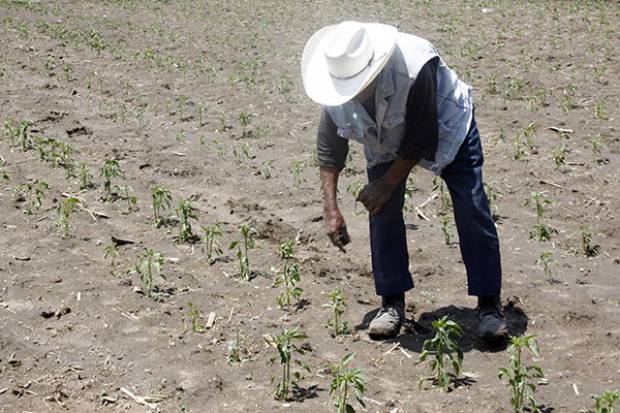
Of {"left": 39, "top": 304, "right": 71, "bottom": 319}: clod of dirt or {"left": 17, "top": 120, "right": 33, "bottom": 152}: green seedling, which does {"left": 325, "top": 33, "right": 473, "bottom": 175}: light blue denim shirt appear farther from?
{"left": 17, "top": 120, "right": 33, "bottom": 152}: green seedling

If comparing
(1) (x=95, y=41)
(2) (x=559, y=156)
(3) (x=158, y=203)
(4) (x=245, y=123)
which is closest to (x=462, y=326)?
(3) (x=158, y=203)

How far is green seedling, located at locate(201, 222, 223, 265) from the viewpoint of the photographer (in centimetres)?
593

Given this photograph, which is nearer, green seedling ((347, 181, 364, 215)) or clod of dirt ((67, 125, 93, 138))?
green seedling ((347, 181, 364, 215))

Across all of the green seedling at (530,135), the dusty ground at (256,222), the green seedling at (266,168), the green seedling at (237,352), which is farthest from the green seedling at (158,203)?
the green seedling at (530,135)

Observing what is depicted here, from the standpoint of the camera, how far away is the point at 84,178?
23.5 feet

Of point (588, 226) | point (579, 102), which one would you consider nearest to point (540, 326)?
point (588, 226)

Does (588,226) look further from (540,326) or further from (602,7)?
(602,7)

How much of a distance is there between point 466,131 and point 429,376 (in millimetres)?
1210

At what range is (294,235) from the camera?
6469 millimetres

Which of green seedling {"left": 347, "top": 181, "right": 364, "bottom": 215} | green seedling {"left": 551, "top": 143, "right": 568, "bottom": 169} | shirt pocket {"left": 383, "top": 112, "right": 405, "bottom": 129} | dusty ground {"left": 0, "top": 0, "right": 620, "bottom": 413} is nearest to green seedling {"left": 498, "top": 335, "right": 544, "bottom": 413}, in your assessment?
dusty ground {"left": 0, "top": 0, "right": 620, "bottom": 413}

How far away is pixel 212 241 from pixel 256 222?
64 centimetres

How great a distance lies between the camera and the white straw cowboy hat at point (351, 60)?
4363mm

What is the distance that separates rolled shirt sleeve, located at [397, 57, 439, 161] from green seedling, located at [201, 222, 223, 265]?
5.71 feet

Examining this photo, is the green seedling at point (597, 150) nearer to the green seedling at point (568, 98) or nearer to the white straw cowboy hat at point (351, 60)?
the green seedling at point (568, 98)
